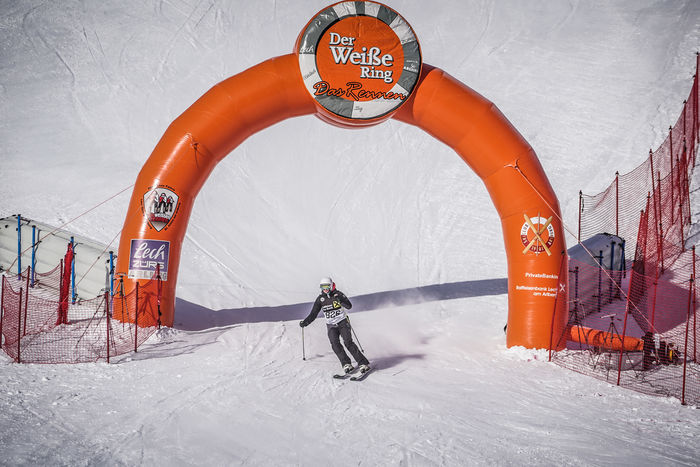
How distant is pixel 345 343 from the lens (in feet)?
26.6

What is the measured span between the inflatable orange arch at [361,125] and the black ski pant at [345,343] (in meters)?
2.92

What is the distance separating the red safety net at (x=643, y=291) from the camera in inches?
319

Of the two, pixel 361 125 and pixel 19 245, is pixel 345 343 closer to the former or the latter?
pixel 361 125

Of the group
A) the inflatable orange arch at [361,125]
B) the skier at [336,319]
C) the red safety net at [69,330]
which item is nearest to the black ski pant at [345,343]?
the skier at [336,319]

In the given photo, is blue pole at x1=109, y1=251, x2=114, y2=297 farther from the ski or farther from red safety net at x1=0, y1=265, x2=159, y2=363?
the ski

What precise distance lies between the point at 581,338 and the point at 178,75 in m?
19.3

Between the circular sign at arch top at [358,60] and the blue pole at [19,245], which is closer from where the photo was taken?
the circular sign at arch top at [358,60]

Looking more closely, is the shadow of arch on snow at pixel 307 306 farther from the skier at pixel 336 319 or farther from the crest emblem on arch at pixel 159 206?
the skier at pixel 336 319

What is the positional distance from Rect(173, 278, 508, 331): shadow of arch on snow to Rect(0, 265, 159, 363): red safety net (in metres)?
1.15

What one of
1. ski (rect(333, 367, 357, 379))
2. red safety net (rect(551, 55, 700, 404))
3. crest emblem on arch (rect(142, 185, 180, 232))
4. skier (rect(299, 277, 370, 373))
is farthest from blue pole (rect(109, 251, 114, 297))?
red safety net (rect(551, 55, 700, 404))

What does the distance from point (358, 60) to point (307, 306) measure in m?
5.52

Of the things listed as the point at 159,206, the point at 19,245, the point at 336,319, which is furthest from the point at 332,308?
the point at 19,245

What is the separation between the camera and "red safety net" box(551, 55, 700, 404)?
26.6 ft

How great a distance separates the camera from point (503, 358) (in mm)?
8992
